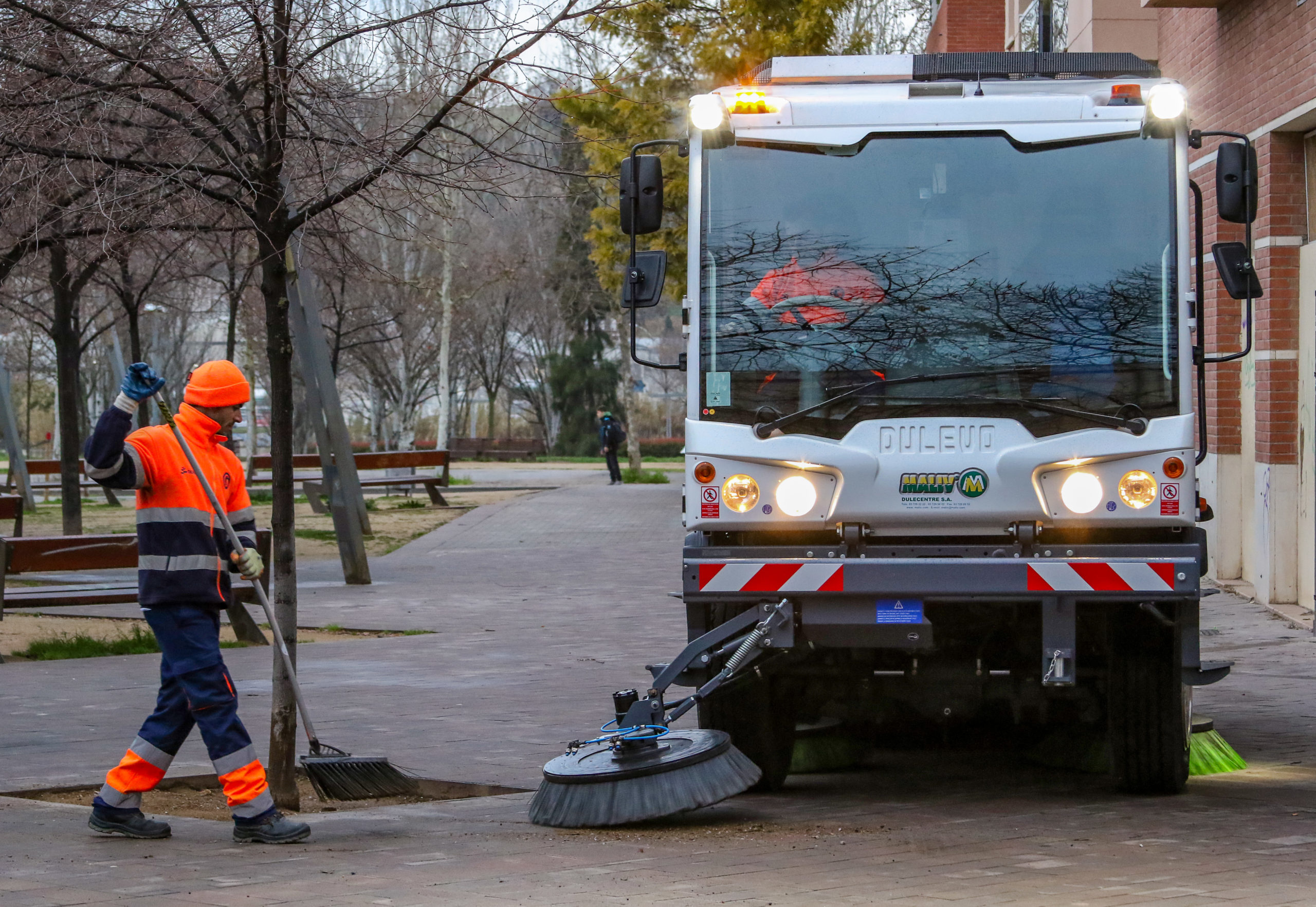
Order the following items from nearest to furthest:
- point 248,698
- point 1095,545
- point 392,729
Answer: point 1095,545 → point 392,729 → point 248,698

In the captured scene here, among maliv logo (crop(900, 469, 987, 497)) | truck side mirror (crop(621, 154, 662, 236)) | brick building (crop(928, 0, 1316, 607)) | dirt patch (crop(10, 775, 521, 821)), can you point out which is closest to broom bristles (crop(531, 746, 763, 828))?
dirt patch (crop(10, 775, 521, 821))

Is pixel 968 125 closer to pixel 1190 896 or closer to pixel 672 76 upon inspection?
pixel 1190 896

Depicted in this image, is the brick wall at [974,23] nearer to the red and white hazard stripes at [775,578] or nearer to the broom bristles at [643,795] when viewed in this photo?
the red and white hazard stripes at [775,578]

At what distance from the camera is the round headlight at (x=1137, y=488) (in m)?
6.30

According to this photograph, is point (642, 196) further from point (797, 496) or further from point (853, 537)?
point (853, 537)

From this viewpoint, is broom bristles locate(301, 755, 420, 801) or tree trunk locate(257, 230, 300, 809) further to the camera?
tree trunk locate(257, 230, 300, 809)

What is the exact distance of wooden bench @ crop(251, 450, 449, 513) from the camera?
25.6 meters

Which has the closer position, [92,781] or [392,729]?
→ [92,781]

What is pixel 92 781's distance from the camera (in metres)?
7.07

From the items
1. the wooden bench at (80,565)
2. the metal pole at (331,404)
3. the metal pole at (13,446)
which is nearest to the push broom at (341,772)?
the wooden bench at (80,565)

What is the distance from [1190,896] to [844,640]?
1.77 m

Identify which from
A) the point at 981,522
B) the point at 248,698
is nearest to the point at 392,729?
the point at 248,698

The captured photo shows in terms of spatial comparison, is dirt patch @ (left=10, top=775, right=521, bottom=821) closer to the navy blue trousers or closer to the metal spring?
the navy blue trousers

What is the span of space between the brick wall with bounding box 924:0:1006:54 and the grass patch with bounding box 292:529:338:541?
13.5 metres
